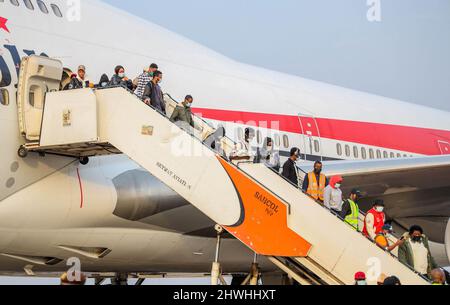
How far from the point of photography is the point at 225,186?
10688mm

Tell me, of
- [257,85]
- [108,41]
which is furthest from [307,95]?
[108,41]

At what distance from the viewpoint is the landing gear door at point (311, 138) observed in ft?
55.5

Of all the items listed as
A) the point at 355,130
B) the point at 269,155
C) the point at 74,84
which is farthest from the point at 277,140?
the point at 74,84

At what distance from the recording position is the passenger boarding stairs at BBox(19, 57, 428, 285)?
1066 centimetres

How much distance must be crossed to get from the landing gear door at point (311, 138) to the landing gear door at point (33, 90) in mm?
6742

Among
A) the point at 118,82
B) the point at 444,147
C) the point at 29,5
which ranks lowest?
the point at 118,82

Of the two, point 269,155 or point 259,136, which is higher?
point 259,136

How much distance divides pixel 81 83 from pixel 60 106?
853 mm

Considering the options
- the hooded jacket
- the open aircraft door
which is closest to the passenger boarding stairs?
the hooded jacket

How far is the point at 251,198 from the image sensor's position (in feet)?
34.9

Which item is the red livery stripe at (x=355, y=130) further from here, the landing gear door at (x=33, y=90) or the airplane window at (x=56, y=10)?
the landing gear door at (x=33, y=90)

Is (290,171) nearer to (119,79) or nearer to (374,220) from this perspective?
(374,220)

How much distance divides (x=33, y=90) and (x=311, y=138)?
719 cm

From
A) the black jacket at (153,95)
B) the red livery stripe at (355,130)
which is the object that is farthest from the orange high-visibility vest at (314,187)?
the red livery stripe at (355,130)
